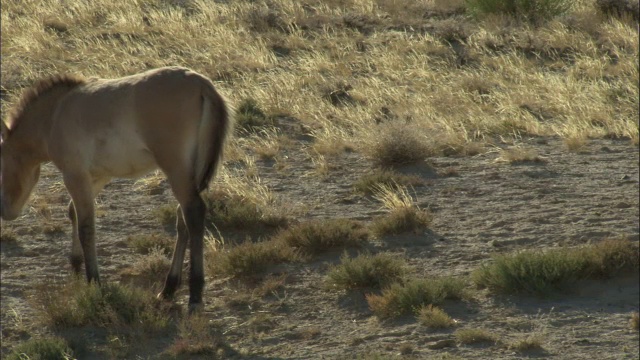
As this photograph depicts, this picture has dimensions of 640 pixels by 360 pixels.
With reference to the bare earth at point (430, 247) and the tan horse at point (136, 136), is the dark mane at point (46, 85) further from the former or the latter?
the bare earth at point (430, 247)

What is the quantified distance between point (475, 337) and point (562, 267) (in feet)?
3.58

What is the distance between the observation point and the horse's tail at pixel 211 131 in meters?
8.99

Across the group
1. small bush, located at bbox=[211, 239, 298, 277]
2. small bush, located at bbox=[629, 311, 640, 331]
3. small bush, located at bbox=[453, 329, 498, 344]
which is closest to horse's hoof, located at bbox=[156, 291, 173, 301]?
small bush, located at bbox=[211, 239, 298, 277]

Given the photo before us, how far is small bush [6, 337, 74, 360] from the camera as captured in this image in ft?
27.1

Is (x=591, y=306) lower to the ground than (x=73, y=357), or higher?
higher

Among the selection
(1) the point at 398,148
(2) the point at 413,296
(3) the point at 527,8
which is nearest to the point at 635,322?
(2) the point at 413,296

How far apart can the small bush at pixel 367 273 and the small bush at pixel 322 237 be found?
875 millimetres

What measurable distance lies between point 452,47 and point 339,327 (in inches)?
500

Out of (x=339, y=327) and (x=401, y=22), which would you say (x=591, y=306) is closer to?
(x=339, y=327)

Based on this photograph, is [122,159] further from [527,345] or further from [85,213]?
[527,345]

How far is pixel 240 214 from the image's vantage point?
1102 centimetres

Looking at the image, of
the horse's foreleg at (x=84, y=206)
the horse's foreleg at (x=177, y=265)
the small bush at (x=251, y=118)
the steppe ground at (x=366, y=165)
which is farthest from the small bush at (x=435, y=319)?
the small bush at (x=251, y=118)

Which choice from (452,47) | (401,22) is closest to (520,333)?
(452,47)

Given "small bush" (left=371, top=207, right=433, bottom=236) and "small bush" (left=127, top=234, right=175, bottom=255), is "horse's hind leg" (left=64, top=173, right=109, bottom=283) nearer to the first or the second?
"small bush" (left=127, top=234, right=175, bottom=255)
